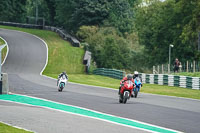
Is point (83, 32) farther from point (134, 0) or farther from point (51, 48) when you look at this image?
point (134, 0)

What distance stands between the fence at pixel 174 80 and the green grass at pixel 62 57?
1034 centimetres

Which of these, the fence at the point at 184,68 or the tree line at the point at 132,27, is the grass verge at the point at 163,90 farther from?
the tree line at the point at 132,27

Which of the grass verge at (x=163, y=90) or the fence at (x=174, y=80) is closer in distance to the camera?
the grass verge at (x=163, y=90)

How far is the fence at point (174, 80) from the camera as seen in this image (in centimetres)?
3569

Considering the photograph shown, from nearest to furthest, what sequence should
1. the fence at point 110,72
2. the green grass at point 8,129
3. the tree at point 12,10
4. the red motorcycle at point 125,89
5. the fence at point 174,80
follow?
the green grass at point 8,129, the red motorcycle at point 125,89, the fence at point 174,80, the fence at point 110,72, the tree at point 12,10

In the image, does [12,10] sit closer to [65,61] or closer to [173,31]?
[173,31]

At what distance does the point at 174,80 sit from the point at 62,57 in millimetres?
19975

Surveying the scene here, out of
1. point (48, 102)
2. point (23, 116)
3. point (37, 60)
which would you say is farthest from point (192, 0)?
point (23, 116)

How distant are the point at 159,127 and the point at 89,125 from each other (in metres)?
1.99

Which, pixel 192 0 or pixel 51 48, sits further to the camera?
pixel 192 0

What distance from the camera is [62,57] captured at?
55531 mm

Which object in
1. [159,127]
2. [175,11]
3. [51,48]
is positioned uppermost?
[175,11]

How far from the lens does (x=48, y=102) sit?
20.1 meters

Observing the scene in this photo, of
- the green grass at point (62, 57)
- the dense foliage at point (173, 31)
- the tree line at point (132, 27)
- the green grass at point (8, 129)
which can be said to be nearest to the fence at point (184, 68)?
the tree line at point (132, 27)
